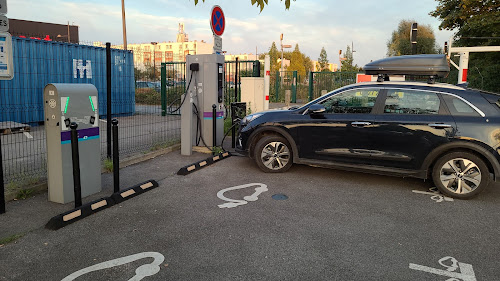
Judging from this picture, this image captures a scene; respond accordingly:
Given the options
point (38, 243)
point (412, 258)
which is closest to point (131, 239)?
point (38, 243)

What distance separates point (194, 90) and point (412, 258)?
20.4 feet

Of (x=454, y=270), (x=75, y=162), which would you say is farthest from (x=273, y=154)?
(x=454, y=270)

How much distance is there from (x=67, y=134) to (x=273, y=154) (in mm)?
3445

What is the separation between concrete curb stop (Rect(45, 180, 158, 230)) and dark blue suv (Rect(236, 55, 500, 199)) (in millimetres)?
2223

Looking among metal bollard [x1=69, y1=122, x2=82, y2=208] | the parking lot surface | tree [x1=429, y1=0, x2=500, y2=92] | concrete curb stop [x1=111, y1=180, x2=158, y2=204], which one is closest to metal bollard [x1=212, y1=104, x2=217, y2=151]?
the parking lot surface

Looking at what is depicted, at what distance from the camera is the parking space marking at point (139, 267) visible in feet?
10.7

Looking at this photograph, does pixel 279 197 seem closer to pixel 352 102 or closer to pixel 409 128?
pixel 352 102

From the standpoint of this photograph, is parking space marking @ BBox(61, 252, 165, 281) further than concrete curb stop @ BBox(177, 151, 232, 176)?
No

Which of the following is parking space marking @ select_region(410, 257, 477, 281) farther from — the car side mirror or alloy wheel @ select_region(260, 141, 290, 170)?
alloy wheel @ select_region(260, 141, 290, 170)

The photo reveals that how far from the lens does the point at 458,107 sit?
5598 millimetres

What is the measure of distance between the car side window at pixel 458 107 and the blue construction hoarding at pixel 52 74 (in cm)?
985

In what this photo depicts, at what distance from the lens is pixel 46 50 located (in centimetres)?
1276

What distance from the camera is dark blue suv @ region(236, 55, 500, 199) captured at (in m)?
5.43

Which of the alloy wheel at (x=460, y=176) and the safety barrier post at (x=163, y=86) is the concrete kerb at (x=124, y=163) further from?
the safety barrier post at (x=163, y=86)
